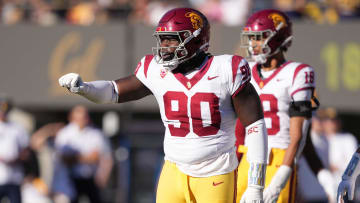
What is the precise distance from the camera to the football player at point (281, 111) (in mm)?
5039

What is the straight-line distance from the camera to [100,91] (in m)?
4.37

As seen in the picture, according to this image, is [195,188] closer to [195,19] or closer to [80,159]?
[195,19]

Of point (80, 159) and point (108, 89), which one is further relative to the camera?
point (80, 159)

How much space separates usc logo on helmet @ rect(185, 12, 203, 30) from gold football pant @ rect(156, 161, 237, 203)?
888 mm

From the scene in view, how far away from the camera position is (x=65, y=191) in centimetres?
1002

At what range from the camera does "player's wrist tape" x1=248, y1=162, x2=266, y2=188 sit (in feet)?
13.9

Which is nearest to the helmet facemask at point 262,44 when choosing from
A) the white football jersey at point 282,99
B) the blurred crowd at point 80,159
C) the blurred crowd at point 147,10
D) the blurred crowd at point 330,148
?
the white football jersey at point 282,99

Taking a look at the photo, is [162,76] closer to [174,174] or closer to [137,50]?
[174,174]

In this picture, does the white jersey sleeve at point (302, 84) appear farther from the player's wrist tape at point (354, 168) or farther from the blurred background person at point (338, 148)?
the blurred background person at point (338, 148)

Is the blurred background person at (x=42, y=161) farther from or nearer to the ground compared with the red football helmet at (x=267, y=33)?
nearer to the ground

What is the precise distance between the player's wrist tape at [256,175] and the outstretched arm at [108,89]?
84cm

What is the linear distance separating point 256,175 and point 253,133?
25 cm

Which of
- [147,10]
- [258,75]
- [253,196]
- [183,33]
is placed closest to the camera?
[253,196]

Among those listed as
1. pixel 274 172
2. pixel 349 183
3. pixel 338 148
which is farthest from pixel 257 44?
pixel 338 148
